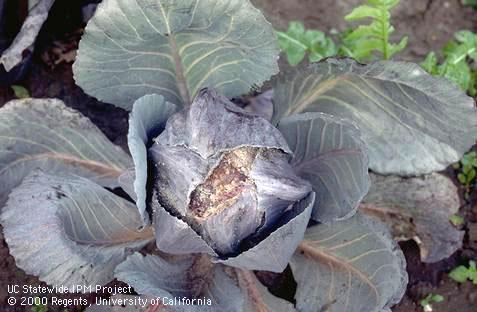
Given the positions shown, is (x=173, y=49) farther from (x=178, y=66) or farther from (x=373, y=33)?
(x=373, y=33)

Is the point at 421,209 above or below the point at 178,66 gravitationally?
below

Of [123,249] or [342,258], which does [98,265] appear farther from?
[342,258]

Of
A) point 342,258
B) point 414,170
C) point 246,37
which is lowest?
point 342,258

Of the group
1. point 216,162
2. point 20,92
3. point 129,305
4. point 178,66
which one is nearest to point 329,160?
point 216,162

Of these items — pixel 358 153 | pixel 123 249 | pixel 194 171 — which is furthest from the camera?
pixel 123 249

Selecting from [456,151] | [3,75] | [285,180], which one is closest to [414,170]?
[456,151]

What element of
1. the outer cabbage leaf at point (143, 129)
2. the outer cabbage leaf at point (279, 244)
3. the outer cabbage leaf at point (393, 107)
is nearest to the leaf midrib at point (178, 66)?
the outer cabbage leaf at point (143, 129)

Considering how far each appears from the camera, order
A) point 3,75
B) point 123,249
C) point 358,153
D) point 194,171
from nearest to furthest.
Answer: point 194,171, point 358,153, point 123,249, point 3,75
